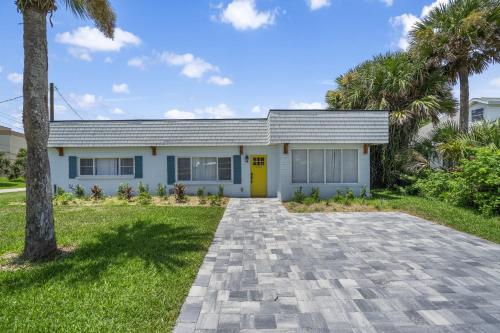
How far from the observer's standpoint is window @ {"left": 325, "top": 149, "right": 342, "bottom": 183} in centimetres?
1400

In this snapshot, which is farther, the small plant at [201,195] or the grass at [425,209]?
the small plant at [201,195]

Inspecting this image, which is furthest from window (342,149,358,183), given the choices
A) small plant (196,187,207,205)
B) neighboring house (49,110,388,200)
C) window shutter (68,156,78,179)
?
window shutter (68,156,78,179)

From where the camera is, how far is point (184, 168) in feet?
50.8

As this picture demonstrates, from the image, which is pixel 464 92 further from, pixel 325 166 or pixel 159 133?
pixel 159 133

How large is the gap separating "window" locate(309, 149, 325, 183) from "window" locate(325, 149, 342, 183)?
22 centimetres

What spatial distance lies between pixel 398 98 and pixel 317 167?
5.36 m

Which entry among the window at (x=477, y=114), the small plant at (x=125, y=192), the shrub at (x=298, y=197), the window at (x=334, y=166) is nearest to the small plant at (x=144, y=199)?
the small plant at (x=125, y=192)

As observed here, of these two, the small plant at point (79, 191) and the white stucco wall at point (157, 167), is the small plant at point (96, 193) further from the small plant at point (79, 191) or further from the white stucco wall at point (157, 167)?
the white stucco wall at point (157, 167)

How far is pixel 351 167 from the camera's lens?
1403 cm

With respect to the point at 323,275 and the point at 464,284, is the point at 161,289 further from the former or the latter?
the point at 464,284

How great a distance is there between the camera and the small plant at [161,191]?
47.6 ft

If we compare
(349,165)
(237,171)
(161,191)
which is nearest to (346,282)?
(349,165)

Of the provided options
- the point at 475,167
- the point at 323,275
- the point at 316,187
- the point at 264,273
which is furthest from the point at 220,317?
the point at 316,187

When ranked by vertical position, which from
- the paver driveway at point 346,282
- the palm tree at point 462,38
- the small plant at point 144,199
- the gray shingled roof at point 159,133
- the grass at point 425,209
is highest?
the palm tree at point 462,38
